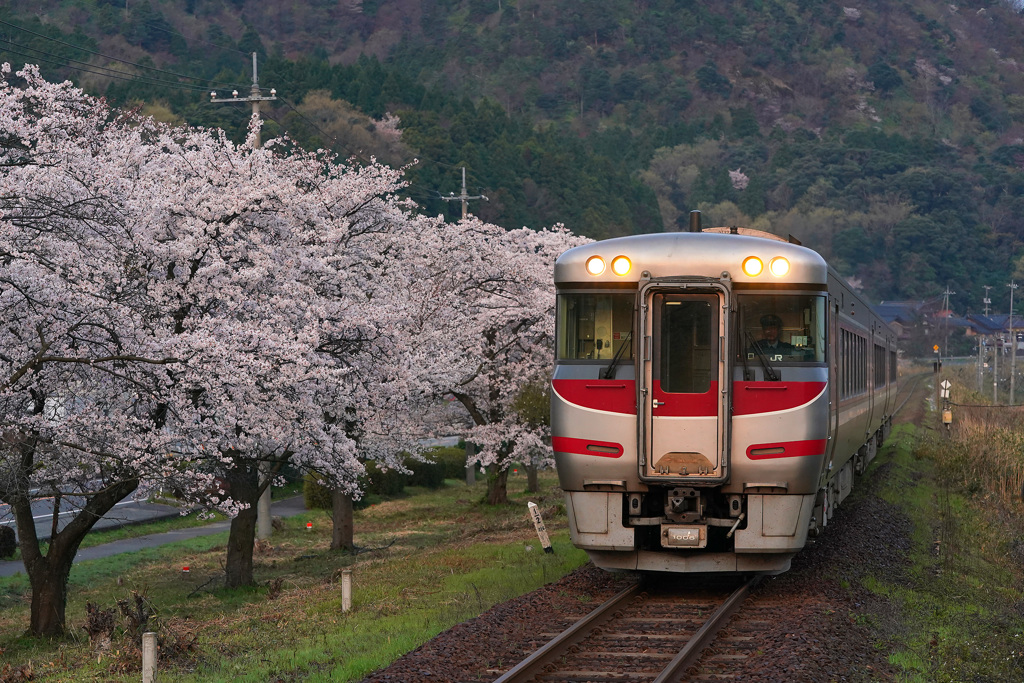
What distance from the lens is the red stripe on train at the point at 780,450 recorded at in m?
10.2

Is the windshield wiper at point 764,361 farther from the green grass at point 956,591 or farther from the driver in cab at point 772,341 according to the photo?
the green grass at point 956,591

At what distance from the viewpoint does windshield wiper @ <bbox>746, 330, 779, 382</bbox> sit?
406 inches

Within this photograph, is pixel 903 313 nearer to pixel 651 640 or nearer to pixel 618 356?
pixel 618 356

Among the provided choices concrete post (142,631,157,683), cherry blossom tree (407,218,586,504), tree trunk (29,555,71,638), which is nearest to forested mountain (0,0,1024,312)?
cherry blossom tree (407,218,586,504)

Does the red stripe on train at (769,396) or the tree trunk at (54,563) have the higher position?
the red stripe on train at (769,396)

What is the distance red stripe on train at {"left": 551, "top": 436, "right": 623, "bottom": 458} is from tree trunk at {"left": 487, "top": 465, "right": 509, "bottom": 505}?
19603 millimetres

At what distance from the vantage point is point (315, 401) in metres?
19.2

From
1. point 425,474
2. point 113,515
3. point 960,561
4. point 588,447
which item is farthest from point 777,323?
point 425,474

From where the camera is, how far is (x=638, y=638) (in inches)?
364

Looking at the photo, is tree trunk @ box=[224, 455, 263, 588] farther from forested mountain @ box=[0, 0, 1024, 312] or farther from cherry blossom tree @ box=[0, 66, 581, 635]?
forested mountain @ box=[0, 0, 1024, 312]

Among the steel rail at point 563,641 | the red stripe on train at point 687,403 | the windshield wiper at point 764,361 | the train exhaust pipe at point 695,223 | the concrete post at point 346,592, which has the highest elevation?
the train exhaust pipe at point 695,223

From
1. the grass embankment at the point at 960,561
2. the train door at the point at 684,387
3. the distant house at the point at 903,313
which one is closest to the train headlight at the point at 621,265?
the train door at the point at 684,387

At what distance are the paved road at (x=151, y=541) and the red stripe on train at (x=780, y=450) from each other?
18066mm

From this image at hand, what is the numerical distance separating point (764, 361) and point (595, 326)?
1604 millimetres
